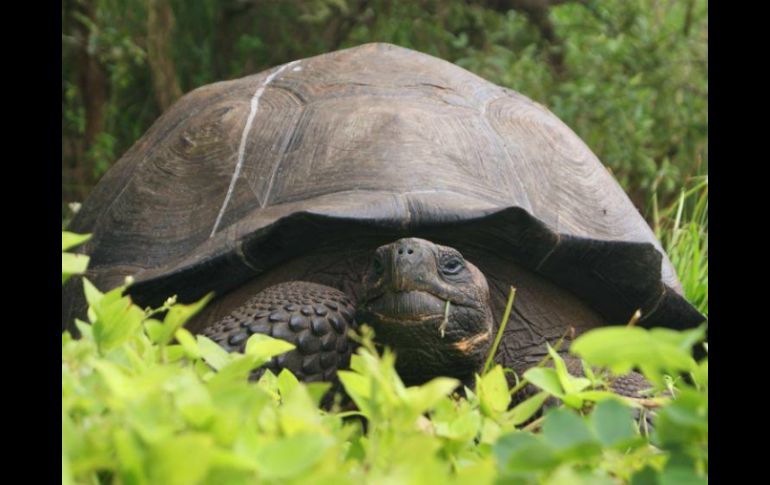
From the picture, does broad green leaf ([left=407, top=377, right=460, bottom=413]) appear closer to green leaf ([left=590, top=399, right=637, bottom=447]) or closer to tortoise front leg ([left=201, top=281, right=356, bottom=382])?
green leaf ([left=590, top=399, right=637, bottom=447])

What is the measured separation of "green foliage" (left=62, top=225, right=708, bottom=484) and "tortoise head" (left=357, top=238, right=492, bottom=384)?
1.51 metres

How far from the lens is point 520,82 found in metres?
7.66

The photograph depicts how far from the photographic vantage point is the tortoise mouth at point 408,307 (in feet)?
9.26

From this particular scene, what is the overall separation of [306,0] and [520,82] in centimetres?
164

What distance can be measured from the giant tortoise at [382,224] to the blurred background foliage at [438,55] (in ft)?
12.5

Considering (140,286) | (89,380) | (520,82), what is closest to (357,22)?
(520,82)

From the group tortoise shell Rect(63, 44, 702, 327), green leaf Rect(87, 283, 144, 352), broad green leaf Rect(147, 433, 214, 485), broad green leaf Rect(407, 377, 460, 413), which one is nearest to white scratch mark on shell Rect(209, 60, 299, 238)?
tortoise shell Rect(63, 44, 702, 327)

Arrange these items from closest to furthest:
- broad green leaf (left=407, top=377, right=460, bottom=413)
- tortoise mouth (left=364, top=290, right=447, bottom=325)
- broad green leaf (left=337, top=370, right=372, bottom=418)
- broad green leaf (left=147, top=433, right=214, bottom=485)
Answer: broad green leaf (left=147, top=433, right=214, bottom=485) < broad green leaf (left=407, top=377, right=460, bottom=413) < broad green leaf (left=337, top=370, right=372, bottom=418) < tortoise mouth (left=364, top=290, right=447, bottom=325)

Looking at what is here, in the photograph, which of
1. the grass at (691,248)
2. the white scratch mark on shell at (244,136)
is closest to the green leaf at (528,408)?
the white scratch mark on shell at (244,136)

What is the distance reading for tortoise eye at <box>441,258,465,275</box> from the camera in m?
2.91

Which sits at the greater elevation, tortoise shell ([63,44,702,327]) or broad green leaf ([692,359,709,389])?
broad green leaf ([692,359,709,389])

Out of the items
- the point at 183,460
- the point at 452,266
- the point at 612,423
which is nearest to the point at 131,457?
the point at 183,460

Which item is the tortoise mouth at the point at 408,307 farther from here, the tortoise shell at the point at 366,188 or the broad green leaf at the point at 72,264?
the broad green leaf at the point at 72,264
